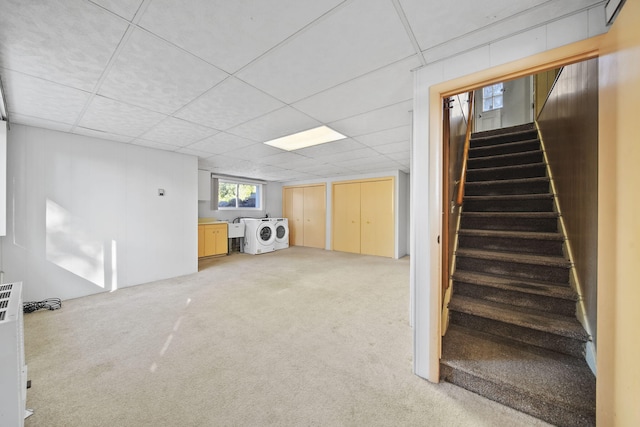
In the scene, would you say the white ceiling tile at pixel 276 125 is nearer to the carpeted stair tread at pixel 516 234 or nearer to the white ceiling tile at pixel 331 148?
the white ceiling tile at pixel 331 148

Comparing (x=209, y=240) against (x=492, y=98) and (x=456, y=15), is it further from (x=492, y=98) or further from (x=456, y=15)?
(x=492, y=98)

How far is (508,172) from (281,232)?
18.1ft

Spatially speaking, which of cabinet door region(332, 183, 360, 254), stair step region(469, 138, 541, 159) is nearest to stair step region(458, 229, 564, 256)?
stair step region(469, 138, 541, 159)

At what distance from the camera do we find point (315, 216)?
23.4 feet

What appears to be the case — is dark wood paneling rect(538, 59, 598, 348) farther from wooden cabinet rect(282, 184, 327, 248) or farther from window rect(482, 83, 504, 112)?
wooden cabinet rect(282, 184, 327, 248)

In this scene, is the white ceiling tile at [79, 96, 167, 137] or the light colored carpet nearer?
the light colored carpet

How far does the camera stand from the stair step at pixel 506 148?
10.5 feet

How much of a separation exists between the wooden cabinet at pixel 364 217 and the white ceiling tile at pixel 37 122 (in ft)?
17.2

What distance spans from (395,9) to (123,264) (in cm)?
440

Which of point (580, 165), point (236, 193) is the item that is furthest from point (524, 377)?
point (236, 193)

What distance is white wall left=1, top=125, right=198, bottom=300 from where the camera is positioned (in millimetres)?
2688

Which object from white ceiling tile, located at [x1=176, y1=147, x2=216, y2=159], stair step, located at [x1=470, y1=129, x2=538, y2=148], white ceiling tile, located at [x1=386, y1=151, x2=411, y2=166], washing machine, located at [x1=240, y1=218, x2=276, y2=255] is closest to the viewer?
stair step, located at [x1=470, y1=129, x2=538, y2=148]

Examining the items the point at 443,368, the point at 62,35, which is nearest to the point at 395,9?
the point at 62,35

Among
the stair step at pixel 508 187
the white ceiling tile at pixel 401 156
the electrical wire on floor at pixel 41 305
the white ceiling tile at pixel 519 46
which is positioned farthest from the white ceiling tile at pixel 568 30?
the electrical wire on floor at pixel 41 305
